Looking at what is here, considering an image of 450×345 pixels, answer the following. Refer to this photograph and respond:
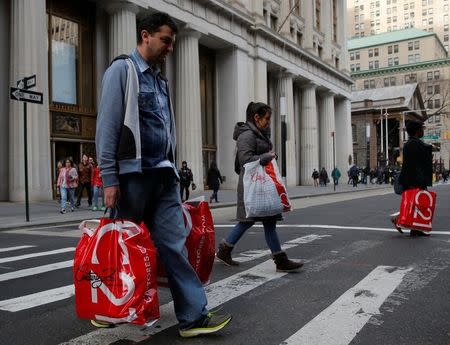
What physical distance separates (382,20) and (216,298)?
161288 mm

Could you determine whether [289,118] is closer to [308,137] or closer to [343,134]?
[308,137]

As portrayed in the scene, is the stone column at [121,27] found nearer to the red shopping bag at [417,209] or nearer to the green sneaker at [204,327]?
the red shopping bag at [417,209]

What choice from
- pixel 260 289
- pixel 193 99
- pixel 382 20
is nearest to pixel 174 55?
pixel 193 99

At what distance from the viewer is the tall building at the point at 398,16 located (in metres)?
145

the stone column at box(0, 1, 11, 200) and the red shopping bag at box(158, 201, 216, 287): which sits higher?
the stone column at box(0, 1, 11, 200)

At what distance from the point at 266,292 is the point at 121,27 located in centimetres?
2193

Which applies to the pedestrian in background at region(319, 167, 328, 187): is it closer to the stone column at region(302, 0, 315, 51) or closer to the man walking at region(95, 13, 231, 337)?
the stone column at region(302, 0, 315, 51)

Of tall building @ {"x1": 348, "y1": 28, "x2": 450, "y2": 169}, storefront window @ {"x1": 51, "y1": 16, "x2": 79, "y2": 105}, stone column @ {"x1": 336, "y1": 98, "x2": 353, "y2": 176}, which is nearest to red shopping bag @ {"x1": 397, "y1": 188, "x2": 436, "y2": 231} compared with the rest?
storefront window @ {"x1": 51, "y1": 16, "x2": 79, "y2": 105}

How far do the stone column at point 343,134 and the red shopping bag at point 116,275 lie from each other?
54373mm

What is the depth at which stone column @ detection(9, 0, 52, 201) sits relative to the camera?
19.8 meters

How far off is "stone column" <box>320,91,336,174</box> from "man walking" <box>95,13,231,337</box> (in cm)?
4875

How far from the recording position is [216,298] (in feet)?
15.0

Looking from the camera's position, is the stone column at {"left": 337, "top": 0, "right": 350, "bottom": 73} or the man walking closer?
the man walking

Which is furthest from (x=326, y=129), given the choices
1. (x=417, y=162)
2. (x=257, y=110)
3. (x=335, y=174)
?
(x=257, y=110)
